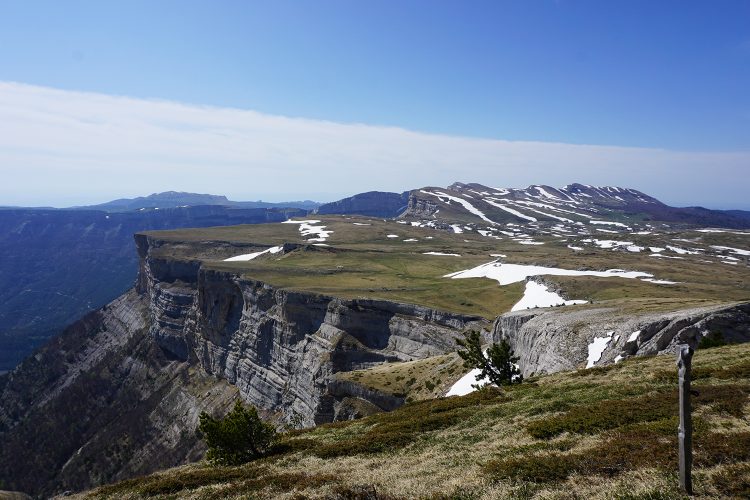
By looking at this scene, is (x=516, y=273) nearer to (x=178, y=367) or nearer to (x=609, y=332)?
(x=609, y=332)

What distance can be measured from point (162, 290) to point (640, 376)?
420 ft

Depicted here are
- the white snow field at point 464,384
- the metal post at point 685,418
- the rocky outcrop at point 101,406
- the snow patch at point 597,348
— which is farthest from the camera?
Answer: the rocky outcrop at point 101,406

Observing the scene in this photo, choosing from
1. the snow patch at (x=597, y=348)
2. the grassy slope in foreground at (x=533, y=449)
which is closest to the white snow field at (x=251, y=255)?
the snow patch at (x=597, y=348)

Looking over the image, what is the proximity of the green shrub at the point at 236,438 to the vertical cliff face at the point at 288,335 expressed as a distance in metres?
36.4

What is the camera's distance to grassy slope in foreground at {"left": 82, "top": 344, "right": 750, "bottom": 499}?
48.7 feet

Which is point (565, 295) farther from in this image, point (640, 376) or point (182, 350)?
point (182, 350)

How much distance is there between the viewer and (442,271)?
5148 inches

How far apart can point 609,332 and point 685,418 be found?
Result: 32.0 m

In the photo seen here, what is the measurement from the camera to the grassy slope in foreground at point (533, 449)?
14844 mm

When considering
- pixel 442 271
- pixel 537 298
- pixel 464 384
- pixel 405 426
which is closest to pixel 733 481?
pixel 405 426

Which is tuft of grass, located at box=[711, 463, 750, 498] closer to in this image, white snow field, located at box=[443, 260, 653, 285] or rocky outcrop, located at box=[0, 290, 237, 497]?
white snow field, located at box=[443, 260, 653, 285]

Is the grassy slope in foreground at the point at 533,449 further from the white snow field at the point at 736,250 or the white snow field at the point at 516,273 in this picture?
the white snow field at the point at 736,250

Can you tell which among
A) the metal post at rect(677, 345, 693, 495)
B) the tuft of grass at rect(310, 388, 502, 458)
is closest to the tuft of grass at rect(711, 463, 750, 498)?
the metal post at rect(677, 345, 693, 495)

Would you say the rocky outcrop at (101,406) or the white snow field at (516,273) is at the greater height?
the white snow field at (516,273)
